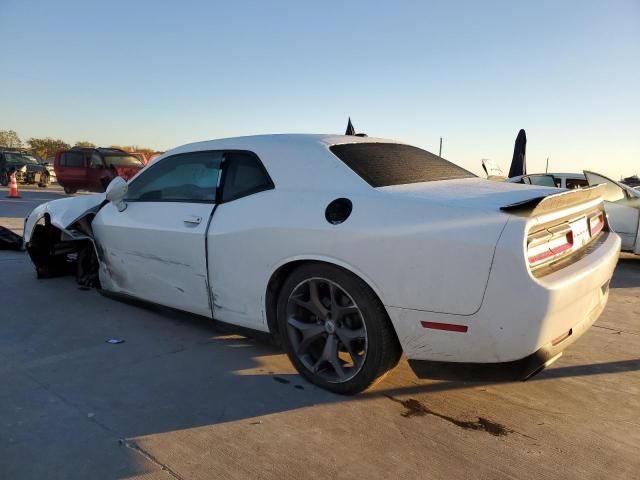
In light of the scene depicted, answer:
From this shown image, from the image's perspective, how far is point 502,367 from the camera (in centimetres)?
237

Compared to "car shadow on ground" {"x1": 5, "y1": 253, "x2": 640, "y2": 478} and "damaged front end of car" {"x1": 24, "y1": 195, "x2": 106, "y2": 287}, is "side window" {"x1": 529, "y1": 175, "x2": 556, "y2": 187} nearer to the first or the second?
"car shadow on ground" {"x1": 5, "y1": 253, "x2": 640, "y2": 478}

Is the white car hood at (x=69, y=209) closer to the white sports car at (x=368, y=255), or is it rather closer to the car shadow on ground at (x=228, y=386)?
the white sports car at (x=368, y=255)

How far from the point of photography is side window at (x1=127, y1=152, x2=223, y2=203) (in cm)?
352

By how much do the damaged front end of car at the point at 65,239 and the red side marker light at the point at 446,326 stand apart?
3.16 meters

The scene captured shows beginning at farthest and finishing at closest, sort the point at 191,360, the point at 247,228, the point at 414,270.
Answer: the point at 191,360
the point at 247,228
the point at 414,270

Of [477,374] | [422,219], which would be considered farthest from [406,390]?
[422,219]

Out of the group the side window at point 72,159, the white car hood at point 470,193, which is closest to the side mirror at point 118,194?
the white car hood at point 470,193

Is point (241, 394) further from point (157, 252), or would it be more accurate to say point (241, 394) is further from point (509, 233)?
point (509, 233)

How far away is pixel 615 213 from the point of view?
24.8 ft

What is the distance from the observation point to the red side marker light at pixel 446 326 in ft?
7.76

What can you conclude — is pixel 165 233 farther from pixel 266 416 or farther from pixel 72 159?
pixel 72 159

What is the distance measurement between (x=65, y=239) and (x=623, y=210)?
7.53 m

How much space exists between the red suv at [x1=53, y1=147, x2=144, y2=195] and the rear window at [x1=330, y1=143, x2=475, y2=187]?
51.2ft

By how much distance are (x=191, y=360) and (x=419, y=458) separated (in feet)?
5.52
